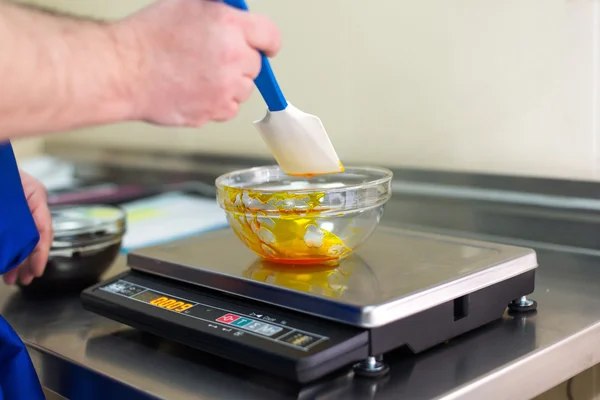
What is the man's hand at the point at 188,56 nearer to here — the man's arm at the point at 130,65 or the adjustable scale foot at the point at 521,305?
the man's arm at the point at 130,65

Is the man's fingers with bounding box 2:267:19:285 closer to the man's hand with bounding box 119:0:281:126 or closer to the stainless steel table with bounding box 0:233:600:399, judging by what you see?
the stainless steel table with bounding box 0:233:600:399

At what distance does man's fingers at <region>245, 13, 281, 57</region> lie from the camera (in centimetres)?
63

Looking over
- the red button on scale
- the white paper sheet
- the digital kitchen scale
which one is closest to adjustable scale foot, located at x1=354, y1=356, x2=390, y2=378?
the digital kitchen scale

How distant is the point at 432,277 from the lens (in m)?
0.67

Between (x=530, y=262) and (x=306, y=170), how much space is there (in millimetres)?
245

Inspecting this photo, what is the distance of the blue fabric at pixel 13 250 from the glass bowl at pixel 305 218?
0.21 m

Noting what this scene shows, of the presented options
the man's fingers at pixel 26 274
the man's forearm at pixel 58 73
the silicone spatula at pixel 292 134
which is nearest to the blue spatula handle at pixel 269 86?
the silicone spatula at pixel 292 134

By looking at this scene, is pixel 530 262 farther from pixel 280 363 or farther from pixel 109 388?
pixel 109 388

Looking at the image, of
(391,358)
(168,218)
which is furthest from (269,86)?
(168,218)

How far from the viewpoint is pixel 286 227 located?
2.38 ft

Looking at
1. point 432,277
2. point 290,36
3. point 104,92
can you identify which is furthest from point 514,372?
point 290,36

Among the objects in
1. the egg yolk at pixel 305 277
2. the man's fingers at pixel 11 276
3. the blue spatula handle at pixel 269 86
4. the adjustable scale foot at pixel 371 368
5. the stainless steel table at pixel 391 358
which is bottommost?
the stainless steel table at pixel 391 358

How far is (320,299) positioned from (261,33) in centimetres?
24

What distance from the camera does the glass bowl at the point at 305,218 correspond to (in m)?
0.71
